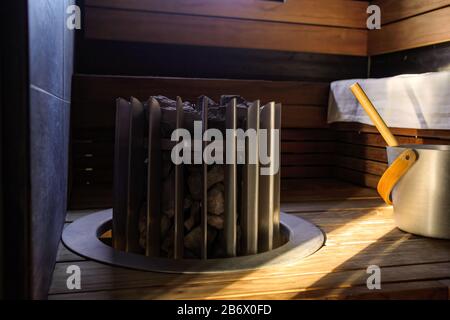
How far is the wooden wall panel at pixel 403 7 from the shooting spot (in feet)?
7.93

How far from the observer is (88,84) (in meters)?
2.43

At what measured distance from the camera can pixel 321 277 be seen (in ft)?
3.93

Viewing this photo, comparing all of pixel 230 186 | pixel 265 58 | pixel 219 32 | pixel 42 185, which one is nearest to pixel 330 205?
pixel 230 186

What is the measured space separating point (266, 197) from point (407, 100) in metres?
1.12

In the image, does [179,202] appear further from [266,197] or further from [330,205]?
[330,205]

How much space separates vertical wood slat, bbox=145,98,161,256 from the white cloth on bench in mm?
1338

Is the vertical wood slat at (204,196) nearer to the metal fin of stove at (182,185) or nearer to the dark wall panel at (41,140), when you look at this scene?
the metal fin of stove at (182,185)

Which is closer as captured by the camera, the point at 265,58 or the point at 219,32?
the point at 219,32

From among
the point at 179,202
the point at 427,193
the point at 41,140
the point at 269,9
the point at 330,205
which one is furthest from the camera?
the point at 269,9

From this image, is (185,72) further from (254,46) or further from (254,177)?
(254,177)

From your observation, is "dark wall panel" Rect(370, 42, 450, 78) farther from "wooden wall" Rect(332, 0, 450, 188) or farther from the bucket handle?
the bucket handle

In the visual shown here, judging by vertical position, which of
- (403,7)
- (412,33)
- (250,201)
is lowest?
(250,201)

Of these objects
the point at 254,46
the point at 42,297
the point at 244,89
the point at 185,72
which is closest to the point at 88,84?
the point at 185,72

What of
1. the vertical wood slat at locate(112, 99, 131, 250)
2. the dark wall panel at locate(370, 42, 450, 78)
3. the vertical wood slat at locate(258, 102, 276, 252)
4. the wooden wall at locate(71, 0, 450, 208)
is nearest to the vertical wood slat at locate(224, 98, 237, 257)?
the vertical wood slat at locate(258, 102, 276, 252)
